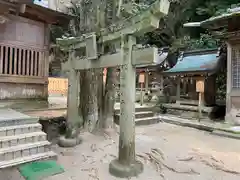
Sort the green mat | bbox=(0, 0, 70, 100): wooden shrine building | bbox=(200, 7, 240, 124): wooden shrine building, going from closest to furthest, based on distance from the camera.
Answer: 1. the green mat
2. bbox=(0, 0, 70, 100): wooden shrine building
3. bbox=(200, 7, 240, 124): wooden shrine building

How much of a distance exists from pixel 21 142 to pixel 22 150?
20 centimetres

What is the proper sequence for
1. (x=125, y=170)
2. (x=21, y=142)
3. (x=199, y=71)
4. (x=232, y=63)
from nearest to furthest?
(x=125, y=170), (x=21, y=142), (x=232, y=63), (x=199, y=71)

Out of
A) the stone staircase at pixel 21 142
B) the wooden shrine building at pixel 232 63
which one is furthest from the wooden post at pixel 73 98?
the wooden shrine building at pixel 232 63

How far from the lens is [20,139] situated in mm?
4523

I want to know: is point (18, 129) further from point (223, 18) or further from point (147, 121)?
point (223, 18)

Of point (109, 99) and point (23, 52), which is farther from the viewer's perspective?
point (23, 52)

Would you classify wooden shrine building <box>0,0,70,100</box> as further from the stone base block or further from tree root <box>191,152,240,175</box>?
tree root <box>191,152,240,175</box>

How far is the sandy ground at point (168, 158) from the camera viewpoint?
423 cm

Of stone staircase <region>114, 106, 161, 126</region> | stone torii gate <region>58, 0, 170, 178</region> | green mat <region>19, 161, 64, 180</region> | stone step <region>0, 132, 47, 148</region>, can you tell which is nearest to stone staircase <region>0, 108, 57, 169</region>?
stone step <region>0, 132, 47, 148</region>

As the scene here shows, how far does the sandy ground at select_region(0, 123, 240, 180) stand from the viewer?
4230 millimetres

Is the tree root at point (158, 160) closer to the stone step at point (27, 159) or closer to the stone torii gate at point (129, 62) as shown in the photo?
the stone torii gate at point (129, 62)

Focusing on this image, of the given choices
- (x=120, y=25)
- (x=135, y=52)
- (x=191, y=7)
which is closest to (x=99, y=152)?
(x=135, y=52)

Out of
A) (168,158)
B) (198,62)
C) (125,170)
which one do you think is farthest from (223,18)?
(125,170)

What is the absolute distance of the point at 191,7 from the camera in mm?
18625
